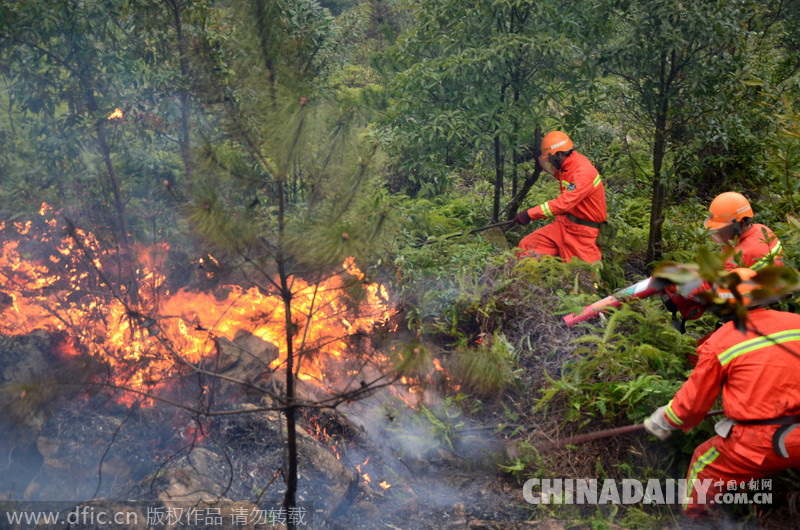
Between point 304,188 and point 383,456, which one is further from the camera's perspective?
point 383,456

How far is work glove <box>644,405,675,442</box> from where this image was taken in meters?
3.54

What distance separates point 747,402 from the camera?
310 cm

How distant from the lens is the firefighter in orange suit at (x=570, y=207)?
20.8 feet

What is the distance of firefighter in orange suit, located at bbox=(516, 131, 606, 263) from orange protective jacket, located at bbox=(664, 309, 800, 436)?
131 inches

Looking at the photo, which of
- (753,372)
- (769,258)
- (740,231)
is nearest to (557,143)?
(740,231)

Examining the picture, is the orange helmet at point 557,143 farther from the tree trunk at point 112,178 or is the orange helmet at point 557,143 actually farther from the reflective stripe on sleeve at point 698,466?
the tree trunk at point 112,178

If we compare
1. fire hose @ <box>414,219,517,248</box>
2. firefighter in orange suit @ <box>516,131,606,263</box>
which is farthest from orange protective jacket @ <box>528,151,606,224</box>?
fire hose @ <box>414,219,517,248</box>

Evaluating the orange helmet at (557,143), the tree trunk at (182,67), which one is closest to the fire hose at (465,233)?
the orange helmet at (557,143)

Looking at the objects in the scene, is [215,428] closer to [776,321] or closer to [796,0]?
[776,321]

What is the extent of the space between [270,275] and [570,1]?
5531mm

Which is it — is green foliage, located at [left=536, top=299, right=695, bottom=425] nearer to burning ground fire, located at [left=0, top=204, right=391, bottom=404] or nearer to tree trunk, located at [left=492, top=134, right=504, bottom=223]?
burning ground fire, located at [left=0, top=204, right=391, bottom=404]

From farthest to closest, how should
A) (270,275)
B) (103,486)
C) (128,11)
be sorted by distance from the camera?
(128,11), (103,486), (270,275)

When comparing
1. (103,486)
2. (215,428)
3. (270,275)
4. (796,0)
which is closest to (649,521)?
(270,275)

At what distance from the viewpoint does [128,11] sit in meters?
5.36
